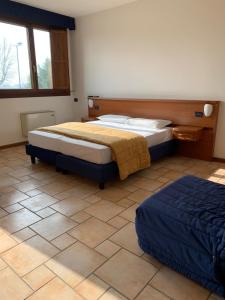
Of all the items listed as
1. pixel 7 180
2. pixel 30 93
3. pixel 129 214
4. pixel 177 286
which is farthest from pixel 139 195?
pixel 30 93

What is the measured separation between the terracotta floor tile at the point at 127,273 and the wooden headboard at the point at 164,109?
2.61 metres

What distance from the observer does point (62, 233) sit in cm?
201

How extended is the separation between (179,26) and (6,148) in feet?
12.5

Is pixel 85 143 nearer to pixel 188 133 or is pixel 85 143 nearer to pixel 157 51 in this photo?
pixel 188 133

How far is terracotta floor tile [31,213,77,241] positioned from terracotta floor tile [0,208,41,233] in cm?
10

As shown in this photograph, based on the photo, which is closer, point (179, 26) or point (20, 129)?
point (179, 26)

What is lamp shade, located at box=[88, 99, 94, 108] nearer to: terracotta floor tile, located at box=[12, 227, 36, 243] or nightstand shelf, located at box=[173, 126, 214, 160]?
nightstand shelf, located at box=[173, 126, 214, 160]

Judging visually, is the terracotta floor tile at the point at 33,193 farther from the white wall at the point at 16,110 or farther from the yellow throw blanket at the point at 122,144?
the white wall at the point at 16,110

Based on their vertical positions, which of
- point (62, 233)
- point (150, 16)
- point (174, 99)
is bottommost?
point (62, 233)

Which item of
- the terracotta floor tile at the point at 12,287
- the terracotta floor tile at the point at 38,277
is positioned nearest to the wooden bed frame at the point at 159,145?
the terracotta floor tile at the point at 38,277

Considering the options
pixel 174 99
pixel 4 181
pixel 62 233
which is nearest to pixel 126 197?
pixel 62 233

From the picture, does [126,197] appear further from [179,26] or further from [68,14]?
[68,14]

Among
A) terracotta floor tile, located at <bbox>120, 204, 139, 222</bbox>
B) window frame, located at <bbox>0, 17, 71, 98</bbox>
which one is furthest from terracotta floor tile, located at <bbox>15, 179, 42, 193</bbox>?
window frame, located at <bbox>0, 17, 71, 98</bbox>

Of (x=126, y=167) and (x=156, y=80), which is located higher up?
(x=156, y=80)
